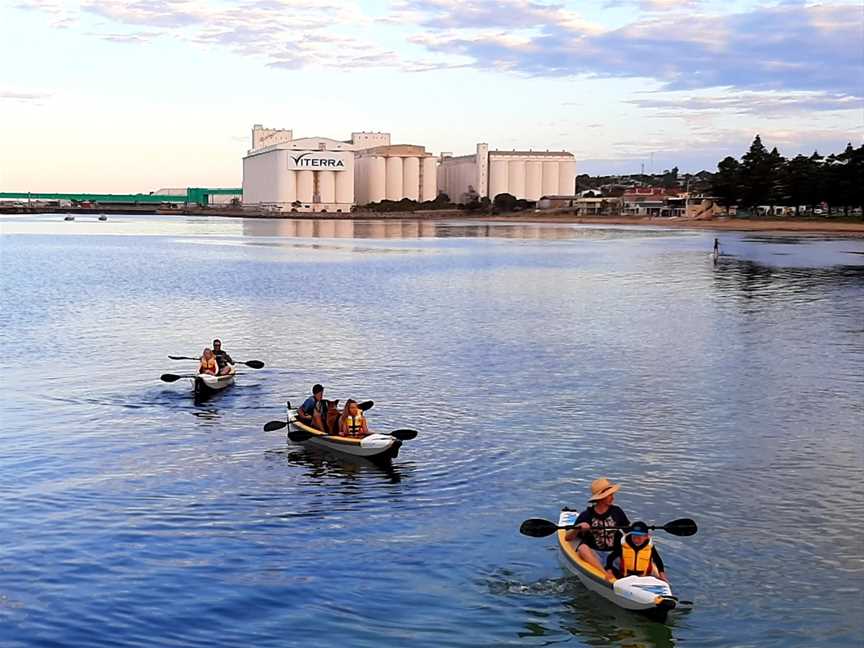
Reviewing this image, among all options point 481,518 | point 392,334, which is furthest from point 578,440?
point 392,334

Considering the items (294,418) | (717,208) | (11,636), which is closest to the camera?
(11,636)

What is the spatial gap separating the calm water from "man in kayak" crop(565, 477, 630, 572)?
0.74 meters

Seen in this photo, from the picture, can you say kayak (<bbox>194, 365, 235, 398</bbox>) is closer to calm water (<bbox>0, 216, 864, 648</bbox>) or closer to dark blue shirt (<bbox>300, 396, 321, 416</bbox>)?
calm water (<bbox>0, 216, 864, 648</bbox>)

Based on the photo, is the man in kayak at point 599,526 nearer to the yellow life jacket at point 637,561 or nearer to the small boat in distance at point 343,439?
the yellow life jacket at point 637,561

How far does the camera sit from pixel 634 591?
14711 millimetres

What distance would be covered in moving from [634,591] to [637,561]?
1.60 ft

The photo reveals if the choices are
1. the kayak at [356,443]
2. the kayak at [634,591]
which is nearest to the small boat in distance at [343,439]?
the kayak at [356,443]

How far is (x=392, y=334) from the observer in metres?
45.7

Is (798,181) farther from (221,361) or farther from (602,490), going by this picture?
(602,490)

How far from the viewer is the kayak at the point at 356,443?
22734 mm

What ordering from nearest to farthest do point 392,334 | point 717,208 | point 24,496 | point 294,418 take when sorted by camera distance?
point 24,496
point 294,418
point 392,334
point 717,208

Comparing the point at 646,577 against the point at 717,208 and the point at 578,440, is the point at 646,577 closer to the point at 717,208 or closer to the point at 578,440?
the point at 578,440

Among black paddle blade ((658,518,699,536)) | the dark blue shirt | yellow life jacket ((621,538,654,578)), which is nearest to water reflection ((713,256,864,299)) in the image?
the dark blue shirt

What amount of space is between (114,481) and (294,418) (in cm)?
461
